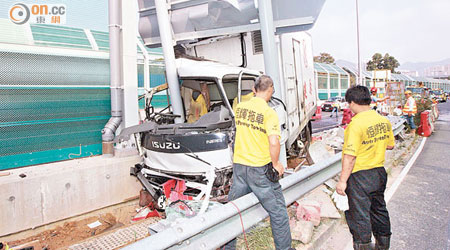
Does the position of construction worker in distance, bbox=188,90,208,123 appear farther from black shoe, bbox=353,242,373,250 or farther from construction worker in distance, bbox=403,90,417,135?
construction worker in distance, bbox=403,90,417,135

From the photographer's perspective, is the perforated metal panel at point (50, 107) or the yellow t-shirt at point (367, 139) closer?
the yellow t-shirt at point (367, 139)

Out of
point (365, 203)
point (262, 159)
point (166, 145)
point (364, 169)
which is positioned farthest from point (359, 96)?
point (166, 145)

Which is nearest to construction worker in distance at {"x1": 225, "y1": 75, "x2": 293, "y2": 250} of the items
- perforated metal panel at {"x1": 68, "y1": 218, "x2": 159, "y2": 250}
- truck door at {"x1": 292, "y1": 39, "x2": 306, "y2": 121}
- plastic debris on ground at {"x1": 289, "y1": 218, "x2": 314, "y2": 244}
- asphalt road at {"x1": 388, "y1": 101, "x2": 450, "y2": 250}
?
plastic debris on ground at {"x1": 289, "y1": 218, "x2": 314, "y2": 244}

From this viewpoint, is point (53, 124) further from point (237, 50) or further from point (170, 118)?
point (237, 50)

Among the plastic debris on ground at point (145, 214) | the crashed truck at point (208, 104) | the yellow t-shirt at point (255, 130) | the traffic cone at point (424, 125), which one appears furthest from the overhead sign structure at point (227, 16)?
A: the traffic cone at point (424, 125)

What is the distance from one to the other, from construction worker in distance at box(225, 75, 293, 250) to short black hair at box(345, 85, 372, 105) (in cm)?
87

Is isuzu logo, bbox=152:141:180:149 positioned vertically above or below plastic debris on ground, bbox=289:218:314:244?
above

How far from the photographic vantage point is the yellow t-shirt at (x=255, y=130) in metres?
2.74

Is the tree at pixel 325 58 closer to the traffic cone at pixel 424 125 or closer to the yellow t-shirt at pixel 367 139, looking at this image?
the traffic cone at pixel 424 125

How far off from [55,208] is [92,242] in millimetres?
1539

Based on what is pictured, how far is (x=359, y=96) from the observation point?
2.96 meters

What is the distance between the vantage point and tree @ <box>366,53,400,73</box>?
61759 mm

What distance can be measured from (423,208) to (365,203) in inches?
76.4

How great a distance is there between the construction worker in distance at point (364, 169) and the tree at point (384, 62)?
6802 cm
